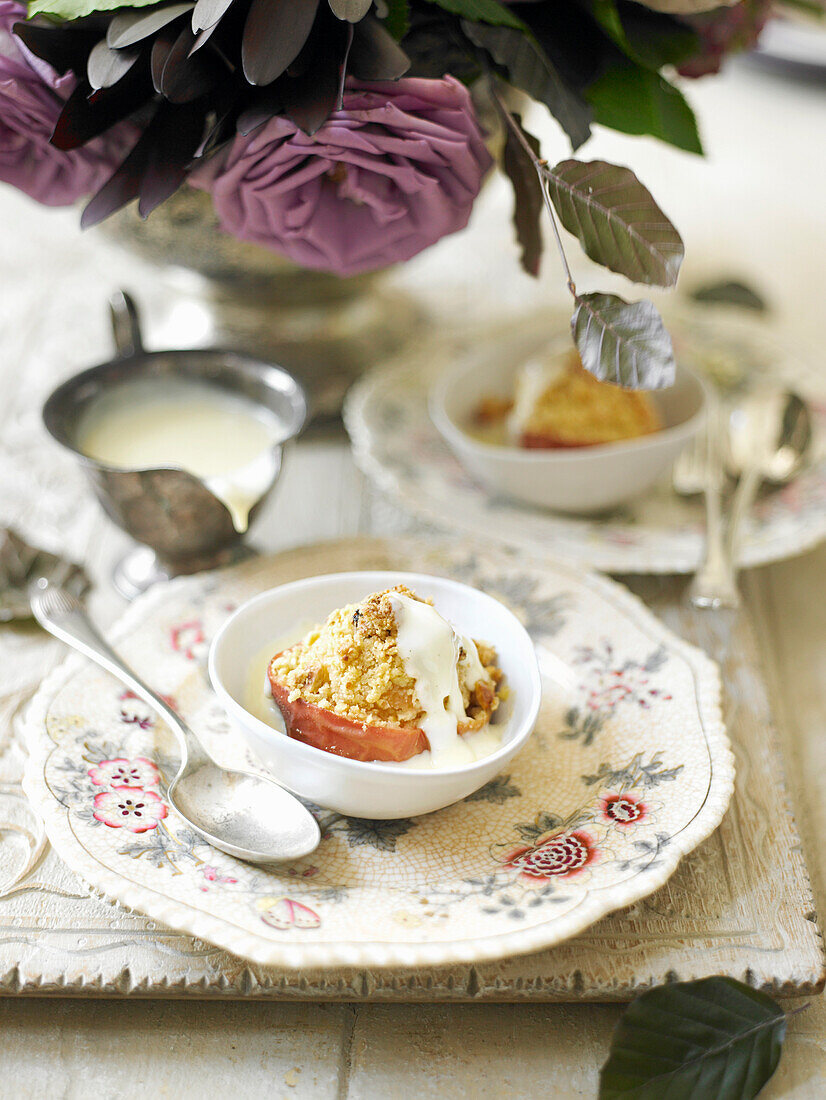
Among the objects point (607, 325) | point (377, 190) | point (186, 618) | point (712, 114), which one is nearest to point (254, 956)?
point (186, 618)

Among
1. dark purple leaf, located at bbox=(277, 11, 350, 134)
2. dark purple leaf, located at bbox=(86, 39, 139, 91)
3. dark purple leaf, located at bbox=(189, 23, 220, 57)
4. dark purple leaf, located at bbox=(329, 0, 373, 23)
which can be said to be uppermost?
dark purple leaf, located at bbox=(329, 0, 373, 23)

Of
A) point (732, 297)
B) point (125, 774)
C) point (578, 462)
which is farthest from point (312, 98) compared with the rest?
point (732, 297)

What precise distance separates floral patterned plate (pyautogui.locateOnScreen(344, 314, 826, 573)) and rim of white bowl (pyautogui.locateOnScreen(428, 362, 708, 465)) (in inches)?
1.8

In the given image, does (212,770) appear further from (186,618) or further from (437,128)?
(437,128)

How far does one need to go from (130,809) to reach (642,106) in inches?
29.2

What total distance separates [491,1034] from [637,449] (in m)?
0.58

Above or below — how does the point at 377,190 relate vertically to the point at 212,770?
above

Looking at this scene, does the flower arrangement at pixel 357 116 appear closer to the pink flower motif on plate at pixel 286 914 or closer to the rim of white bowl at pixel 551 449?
the rim of white bowl at pixel 551 449

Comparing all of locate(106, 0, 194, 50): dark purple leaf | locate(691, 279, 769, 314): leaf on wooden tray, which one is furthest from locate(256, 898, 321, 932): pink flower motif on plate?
locate(691, 279, 769, 314): leaf on wooden tray

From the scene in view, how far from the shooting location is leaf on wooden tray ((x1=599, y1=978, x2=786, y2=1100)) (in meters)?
0.60

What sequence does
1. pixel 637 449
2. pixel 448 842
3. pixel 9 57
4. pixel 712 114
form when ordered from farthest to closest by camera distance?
1. pixel 712 114
2. pixel 637 449
3. pixel 9 57
4. pixel 448 842

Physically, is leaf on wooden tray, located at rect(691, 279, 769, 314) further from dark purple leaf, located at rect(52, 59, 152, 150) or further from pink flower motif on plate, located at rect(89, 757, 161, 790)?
pink flower motif on plate, located at rect(89, 757, 161, 790)

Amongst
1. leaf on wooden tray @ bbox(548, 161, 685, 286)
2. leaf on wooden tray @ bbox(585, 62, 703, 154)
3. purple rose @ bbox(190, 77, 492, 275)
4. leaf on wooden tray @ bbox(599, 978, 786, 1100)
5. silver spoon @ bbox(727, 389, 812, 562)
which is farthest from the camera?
silver spoon @ bbox(727, 389, 812, 562)

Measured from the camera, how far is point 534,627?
0.88m
